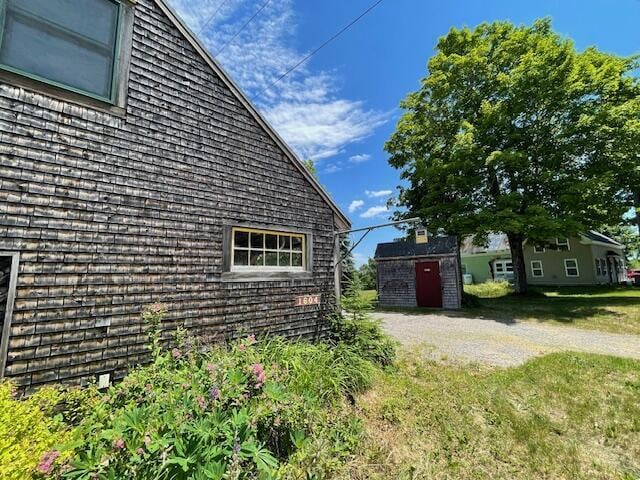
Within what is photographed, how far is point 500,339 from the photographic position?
8195 millimetres

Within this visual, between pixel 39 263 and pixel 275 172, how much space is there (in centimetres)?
391

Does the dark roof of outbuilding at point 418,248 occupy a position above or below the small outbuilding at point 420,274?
above

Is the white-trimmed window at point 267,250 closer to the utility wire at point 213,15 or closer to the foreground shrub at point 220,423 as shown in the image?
the foreground shrub at point 220,423

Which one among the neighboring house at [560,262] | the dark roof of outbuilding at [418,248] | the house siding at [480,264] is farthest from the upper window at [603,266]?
the dark roof of outbuilding at [418,248]

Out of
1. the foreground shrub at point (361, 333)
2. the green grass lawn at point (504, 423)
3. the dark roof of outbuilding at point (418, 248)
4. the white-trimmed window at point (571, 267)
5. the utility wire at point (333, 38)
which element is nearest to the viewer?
the green grass lawn at point (504, 423)

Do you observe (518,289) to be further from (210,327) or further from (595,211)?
(210,327)

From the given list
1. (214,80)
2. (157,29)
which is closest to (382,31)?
(214,80)

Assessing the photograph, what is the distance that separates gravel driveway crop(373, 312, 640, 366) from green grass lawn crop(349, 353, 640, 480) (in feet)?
3.18

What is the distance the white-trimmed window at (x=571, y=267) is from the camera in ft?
73.2

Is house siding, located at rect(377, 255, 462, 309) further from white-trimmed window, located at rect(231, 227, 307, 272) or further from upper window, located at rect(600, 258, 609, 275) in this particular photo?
upper window, located at rect(600, 258, 609, 275)

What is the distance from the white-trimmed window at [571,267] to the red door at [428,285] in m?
15.7

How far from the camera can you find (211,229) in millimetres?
4914

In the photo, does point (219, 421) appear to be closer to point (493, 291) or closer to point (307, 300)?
point (307, 300)

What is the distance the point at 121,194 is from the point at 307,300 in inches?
153
